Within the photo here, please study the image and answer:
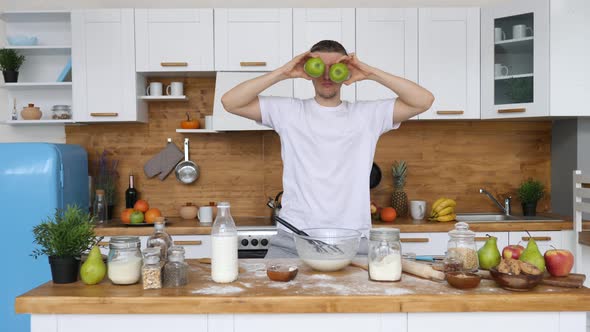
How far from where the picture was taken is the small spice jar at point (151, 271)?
1636mm

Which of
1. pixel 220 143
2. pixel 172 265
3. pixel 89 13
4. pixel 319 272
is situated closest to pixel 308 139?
pixel 319 272

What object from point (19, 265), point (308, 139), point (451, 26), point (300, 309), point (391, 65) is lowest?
point (19, 265)

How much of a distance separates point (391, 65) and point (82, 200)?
2.31 m

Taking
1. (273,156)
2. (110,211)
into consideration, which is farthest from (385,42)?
(110,211)

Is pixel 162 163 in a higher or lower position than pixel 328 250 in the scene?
higher

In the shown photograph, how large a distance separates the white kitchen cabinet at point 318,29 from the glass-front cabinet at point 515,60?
924mm

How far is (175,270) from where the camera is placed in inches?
66.0

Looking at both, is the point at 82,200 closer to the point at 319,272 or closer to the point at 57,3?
the point at 57,3

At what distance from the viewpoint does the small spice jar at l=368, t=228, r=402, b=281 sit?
5.60ft

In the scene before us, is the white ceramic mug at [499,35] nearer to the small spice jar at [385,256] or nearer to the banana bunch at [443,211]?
the banana bunch at [443,211]

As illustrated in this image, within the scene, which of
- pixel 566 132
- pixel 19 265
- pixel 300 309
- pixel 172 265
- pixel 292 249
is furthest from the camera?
pixel 566 132

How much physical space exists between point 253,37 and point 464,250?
2510 millimetres

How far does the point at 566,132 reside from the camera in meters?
4.05

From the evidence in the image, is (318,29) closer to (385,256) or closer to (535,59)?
(535,59)
